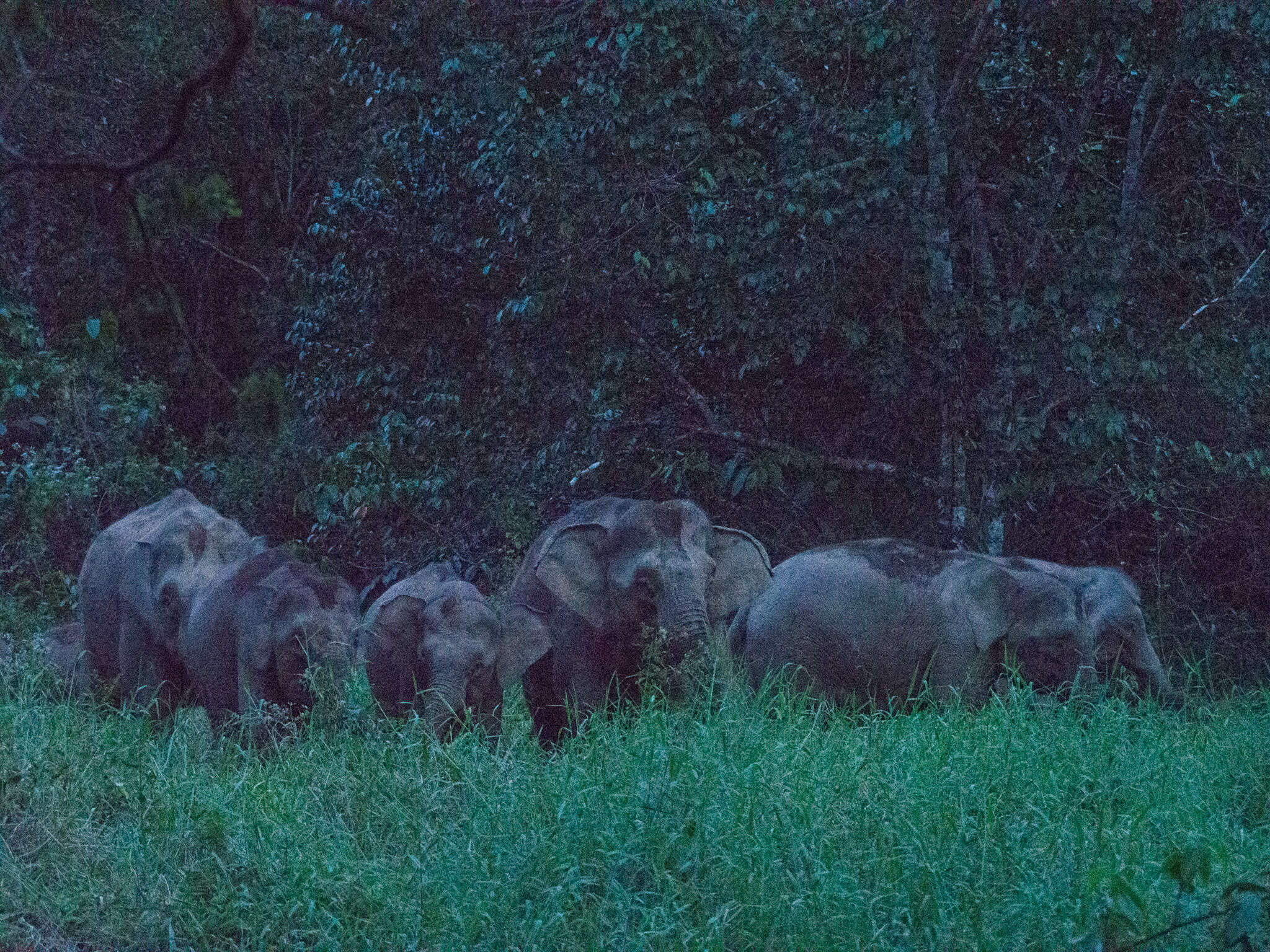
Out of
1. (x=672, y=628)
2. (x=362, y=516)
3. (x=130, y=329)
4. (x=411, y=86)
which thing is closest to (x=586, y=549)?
(x=672, y=628)

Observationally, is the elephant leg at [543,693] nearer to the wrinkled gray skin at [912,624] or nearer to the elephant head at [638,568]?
the elephant head at [638,568]

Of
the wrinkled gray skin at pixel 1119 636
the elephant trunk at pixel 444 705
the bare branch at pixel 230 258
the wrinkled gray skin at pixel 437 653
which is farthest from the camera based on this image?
the bare branch at pixel 230 258

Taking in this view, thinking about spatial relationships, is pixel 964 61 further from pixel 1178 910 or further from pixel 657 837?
pixel 1178 910

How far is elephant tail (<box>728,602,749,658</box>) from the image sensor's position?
7.52 metres

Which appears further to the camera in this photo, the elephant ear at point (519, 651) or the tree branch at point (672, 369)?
Answer: the tree branch at point (672, 369)

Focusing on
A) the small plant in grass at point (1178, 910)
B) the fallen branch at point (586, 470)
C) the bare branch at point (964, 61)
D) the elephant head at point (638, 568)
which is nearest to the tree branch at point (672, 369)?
the fallen branch at point (586, 470)

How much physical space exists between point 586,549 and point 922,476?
2.94m

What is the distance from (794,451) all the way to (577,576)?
2.58 metres

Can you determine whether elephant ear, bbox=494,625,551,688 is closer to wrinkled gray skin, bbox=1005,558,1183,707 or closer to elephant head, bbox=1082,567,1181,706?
wrinkled gray skin, bbox=1005,558,1183,707

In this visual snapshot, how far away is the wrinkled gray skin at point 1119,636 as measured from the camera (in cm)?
718

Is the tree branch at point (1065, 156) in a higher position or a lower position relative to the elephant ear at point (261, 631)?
higher

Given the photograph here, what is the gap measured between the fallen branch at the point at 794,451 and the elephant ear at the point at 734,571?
6.26ft

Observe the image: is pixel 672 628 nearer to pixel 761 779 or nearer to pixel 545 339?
pixel 761 779

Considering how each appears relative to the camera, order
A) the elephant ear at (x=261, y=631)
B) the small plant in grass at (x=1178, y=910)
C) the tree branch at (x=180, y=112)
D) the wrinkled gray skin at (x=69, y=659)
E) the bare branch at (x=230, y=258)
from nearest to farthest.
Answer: the small plant in grass at (x=1178, y=910), the tree branch at (x=180, y=112), the elephant ear at (x=261, y=631), the wrinkled gray skin at (x=69, y=659), the bare branch at (x=230, y=258)
